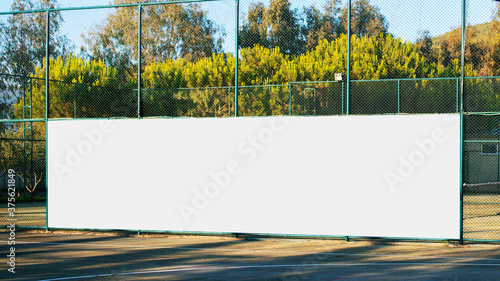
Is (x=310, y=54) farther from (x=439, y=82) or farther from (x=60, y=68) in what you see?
(x=60, y=68)

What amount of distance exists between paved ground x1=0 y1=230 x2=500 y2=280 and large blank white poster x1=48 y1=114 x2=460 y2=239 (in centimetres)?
35

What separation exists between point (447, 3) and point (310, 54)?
14.9 metres

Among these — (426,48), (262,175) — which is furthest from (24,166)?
(426,48)

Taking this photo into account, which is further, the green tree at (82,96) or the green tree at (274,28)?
the green tree at (274,28)

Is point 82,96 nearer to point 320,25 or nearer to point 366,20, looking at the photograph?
point 320,25

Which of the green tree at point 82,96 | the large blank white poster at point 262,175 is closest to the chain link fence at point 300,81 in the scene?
the green tree at point 82,96

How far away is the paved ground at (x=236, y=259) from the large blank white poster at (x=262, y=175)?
13.7 inches

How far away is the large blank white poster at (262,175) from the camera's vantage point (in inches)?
343

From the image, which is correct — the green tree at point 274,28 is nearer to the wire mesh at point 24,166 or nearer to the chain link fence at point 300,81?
the chain link fence at point 300,81

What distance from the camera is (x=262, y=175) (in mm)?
9359

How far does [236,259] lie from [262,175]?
2.07 meters

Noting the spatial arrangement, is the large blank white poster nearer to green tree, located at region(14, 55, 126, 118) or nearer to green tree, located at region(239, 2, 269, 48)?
green tree, located at region(14, 55, 126, 118)

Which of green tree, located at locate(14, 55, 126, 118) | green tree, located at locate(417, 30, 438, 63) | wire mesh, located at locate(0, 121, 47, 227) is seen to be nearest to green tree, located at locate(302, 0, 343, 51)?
green tree, located at locate(417, 30, 438, 63)

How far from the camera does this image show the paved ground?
6.62m
